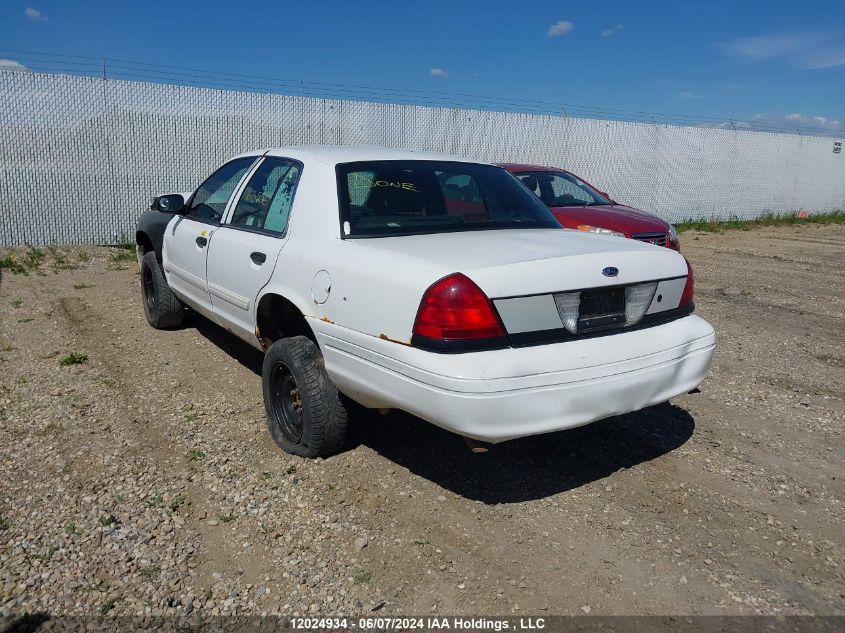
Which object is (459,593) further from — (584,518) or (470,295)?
(470,295)

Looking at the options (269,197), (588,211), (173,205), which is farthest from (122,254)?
(269,197)

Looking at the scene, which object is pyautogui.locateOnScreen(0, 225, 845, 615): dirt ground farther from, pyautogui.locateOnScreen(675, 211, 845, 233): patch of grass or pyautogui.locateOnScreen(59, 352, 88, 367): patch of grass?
pyautogui.locateOnScreen(675, 211, 845, 233): patch of grass

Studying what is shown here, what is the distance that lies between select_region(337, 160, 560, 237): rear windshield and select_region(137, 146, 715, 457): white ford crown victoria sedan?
0.01 metres

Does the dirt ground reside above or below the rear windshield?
below

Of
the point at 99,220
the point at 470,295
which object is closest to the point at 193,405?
the point at 470,295

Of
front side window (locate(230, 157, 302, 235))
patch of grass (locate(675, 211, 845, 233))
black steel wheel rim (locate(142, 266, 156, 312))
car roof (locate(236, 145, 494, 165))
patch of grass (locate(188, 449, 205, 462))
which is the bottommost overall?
patch of grass (locate(188, 449, 205, 462))

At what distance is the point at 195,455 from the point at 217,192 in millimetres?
2088

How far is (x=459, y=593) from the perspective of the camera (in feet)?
9.16

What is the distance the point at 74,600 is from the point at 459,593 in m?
1.49

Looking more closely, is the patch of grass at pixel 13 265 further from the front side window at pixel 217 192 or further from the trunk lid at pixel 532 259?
the trunk lid at pixel 532 259

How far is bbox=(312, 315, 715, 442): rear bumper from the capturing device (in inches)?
114

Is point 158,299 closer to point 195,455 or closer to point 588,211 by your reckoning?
point 195,455

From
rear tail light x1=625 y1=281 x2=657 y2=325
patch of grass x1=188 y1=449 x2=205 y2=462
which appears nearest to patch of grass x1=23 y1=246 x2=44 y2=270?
patch of grass x1=188 y1=449 x2=205 y2=462

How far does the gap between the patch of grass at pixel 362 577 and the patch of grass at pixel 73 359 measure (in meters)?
3.59
